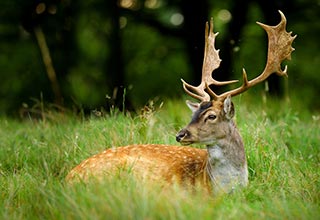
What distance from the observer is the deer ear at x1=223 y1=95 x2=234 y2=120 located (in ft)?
20.1

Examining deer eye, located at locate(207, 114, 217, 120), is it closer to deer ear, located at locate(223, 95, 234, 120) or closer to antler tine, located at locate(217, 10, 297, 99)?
deer ear, located at locate(223, 95, 234, 120)

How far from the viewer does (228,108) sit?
6.16m

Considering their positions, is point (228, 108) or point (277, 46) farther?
point (277, 46)

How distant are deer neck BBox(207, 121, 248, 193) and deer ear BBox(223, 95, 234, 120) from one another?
3.1 inches

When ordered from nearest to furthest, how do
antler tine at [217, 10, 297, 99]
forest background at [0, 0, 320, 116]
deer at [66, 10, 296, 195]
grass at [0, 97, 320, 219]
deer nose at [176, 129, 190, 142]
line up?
grass at [0, 97, 320, 219], deer nose at [176, 129, 190, 142], deer at [66, 10, 296, 195], antler tine at [217, 10, 297, 99], forest background at [0, 0, 320, 116]

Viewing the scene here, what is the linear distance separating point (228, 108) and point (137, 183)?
1.17m

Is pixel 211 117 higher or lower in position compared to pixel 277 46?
lower

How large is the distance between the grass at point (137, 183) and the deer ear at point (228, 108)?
1.80 feet

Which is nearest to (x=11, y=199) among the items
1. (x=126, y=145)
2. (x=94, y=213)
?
(x=94, y=213)

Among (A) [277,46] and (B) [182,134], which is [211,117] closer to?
(B) [182,134]

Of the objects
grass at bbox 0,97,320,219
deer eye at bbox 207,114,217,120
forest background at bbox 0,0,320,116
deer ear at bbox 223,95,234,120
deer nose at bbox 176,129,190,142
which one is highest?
deer ear at bbox 223,95,234,120

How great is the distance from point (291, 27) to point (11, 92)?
6.14 m

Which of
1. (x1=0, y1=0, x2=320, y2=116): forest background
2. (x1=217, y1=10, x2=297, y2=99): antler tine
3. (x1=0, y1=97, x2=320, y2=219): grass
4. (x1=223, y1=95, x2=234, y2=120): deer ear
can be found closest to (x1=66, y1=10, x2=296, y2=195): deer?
(x1=223, y1=95, x2=234, y2=120): deer ear

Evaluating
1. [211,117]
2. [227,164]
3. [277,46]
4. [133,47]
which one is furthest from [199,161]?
[133,47]
